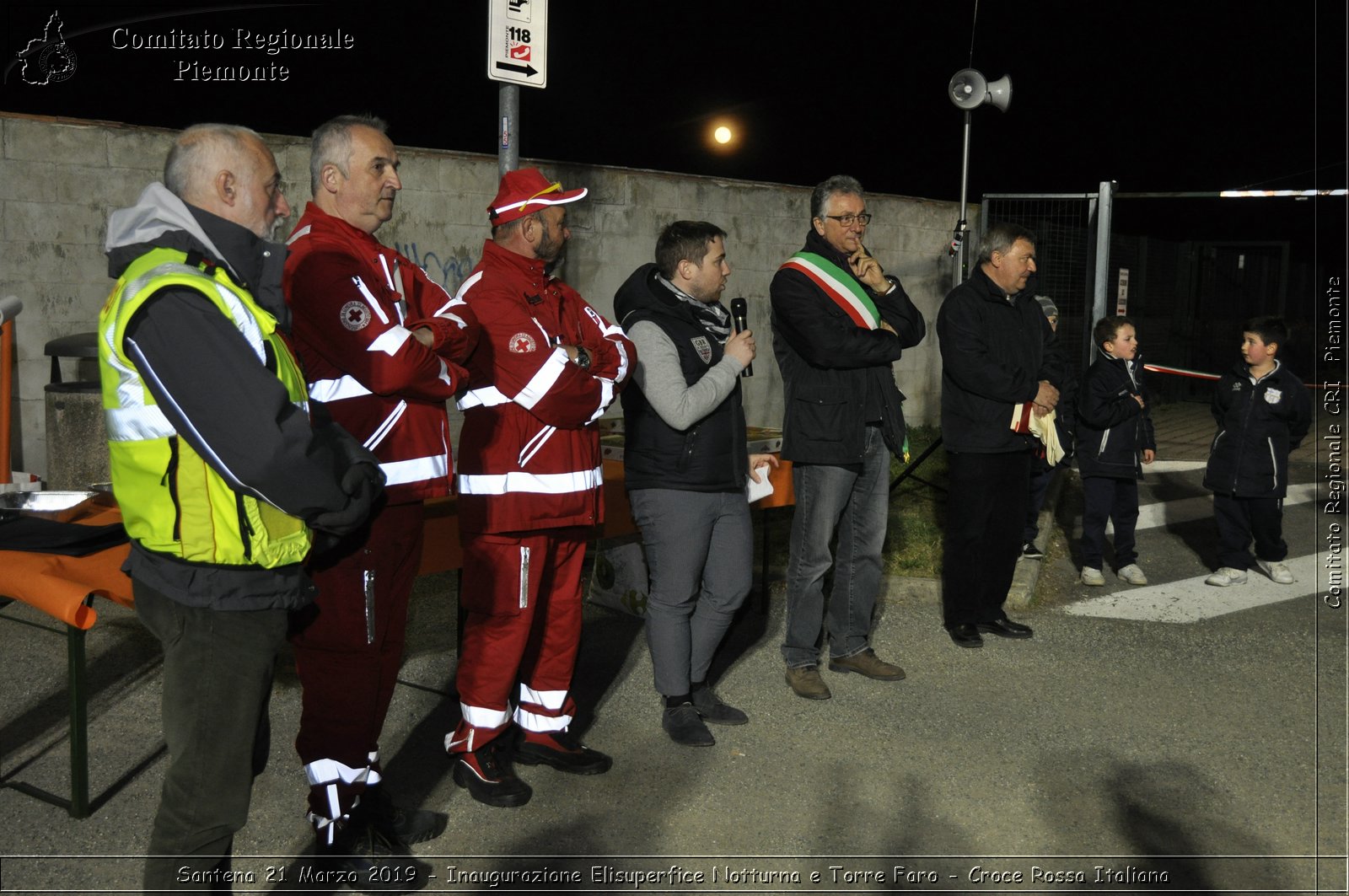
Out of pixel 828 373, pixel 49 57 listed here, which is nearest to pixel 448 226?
pixel 828 373

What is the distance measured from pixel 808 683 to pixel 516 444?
1.89 meters

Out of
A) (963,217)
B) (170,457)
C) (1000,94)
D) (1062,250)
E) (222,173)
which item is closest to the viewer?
(170,457)

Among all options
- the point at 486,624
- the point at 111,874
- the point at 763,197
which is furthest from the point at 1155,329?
the point at 111,874

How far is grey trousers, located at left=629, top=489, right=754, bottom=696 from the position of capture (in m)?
4.40

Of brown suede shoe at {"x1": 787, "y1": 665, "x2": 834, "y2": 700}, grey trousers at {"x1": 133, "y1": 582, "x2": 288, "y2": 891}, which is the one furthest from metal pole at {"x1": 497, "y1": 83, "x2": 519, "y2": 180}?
grey trousers at {"x1": 133, "y1": 582, "x2": 288, "y2": 891}

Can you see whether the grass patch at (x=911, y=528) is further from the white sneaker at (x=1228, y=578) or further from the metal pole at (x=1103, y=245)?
the metal pole at (x=1103, y=245)

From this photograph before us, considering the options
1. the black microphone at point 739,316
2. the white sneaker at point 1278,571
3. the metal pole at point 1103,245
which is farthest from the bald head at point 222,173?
the metal pole at point 1103,245

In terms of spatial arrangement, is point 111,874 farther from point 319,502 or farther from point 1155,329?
point 1155,329

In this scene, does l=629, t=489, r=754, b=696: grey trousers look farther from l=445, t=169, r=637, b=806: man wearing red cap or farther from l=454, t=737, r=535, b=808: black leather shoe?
l=454, t=737, r=535, b=808: black leather shoe

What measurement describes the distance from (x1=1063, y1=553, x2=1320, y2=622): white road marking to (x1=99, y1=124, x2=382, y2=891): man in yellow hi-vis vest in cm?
493

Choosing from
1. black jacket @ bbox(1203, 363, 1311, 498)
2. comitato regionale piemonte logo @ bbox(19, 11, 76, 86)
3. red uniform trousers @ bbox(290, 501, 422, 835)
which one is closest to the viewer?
red uniform trousers @ bbox(290, 501, 422, 835)

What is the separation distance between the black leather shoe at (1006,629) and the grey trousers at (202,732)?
13.7 ft

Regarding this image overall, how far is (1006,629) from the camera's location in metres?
5.86

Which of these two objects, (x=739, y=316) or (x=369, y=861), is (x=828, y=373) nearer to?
(x=739, y=316)
